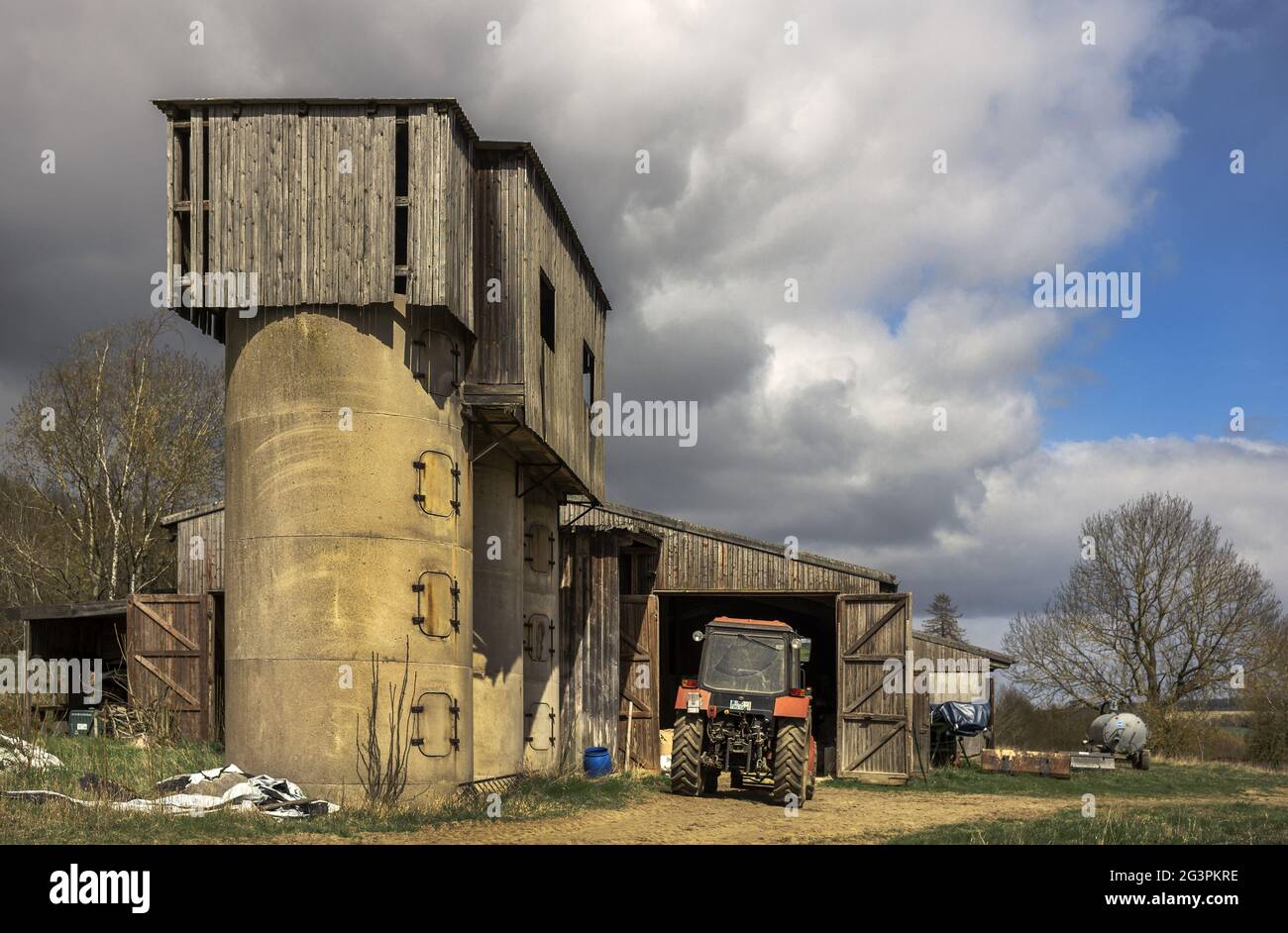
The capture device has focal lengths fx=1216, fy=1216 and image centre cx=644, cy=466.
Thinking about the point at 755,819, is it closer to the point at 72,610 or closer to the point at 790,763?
the point at 790,763

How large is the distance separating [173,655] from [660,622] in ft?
35.6

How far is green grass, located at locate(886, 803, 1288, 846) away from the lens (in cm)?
1318

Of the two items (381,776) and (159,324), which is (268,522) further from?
(159,324)

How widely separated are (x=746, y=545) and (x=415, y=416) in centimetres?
1266

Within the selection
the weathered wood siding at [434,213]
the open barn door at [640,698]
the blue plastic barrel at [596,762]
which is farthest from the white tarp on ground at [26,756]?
the open barn door at [640,698]

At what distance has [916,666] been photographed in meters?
28.5

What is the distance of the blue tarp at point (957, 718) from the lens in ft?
103

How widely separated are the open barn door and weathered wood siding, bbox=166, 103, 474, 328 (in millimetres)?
12384

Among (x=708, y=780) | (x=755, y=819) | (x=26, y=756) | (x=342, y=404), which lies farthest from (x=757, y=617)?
(x=26, y=756)

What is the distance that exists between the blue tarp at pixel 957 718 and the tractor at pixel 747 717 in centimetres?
1083

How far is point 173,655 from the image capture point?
2523 cm

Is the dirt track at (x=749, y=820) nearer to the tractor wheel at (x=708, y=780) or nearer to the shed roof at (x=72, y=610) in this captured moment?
the tractor wheel at (x=708, y=780)
